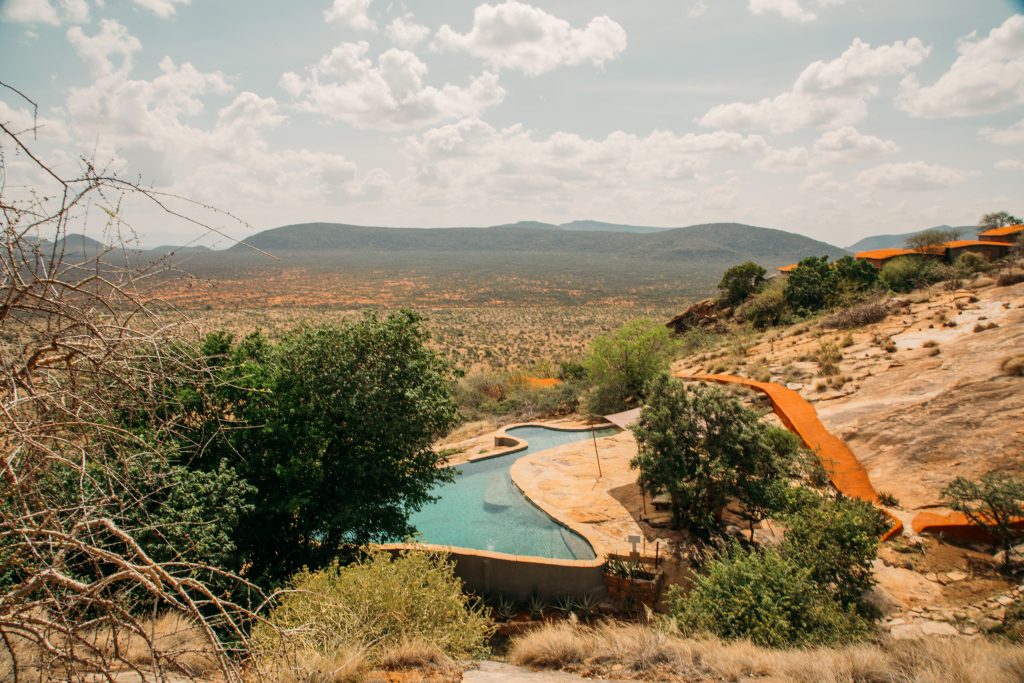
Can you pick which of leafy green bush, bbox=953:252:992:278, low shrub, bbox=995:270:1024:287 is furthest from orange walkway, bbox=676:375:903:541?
leafy green bush, bbox=953:252:992:278

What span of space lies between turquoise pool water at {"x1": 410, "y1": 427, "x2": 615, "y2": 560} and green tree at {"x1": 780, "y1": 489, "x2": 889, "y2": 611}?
3.50 m

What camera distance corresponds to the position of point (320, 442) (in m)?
9.71

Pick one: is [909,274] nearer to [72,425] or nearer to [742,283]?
[742,283]

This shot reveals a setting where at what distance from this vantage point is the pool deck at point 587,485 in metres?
10.3

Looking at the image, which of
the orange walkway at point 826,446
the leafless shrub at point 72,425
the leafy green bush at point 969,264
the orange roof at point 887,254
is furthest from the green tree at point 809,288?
the leafless shrub at point 72,425

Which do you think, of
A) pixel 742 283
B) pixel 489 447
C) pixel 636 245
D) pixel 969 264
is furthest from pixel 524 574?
pixel 636 245

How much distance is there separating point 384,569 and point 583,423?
42.0ft

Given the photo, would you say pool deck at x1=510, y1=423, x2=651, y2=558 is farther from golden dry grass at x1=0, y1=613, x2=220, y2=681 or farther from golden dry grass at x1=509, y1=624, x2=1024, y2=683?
golden dry grass at x1=0, y1=613, x2=220, y2=681

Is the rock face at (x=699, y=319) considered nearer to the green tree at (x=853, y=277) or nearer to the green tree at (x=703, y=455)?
the green tree at (x=853, y=277)

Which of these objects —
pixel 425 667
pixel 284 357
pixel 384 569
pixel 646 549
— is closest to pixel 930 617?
pixel 646 549

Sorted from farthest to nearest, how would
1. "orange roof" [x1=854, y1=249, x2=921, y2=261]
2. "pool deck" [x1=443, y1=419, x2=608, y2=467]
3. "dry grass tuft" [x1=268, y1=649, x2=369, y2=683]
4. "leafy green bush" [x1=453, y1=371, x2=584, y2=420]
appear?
"orange roof" [x1=854, y1=249, x2=921, y2=261], "leafy green bush" [x1=453, y1=371, x2=584, y2=420], "pool deck" [x1=443, y1=419, x2=608, y2=467], "dry grass tuft" [x1=268, y1=649, x2=369, y2=683]

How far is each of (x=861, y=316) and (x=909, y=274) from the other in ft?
31.4

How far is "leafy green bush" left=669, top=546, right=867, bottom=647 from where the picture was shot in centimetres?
611

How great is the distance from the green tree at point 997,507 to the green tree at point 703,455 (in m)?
2.70
